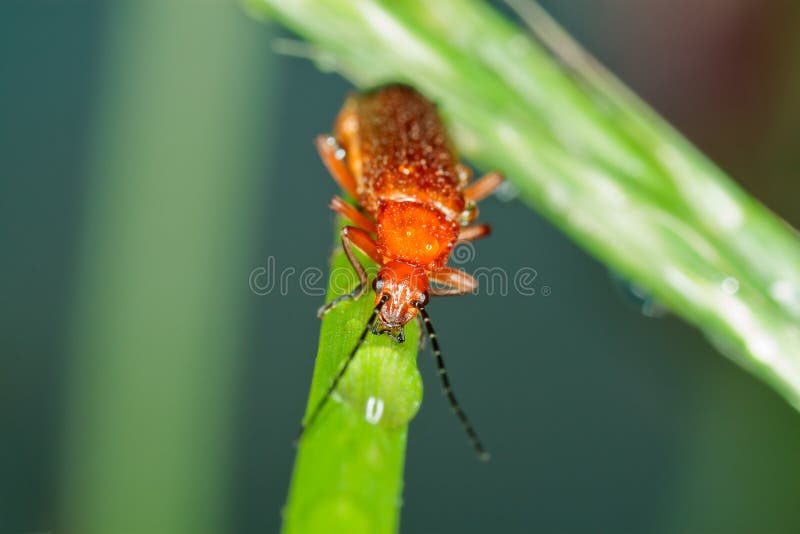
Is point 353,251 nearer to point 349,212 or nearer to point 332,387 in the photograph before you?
point 349,212

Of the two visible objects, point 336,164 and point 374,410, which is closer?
point 374,410

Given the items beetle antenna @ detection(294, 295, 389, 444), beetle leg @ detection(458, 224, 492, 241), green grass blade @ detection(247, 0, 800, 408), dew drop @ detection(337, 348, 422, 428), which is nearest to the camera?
beetle antenna @ detection(294, 295, 389, 444)

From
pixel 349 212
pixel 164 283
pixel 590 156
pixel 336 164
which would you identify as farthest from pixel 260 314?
pixel 590 156

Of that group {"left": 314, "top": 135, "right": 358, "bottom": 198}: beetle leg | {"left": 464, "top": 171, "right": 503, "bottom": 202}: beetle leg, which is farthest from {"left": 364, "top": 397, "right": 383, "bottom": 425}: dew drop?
{"left": 464, "top": 171, "right": 503, "bottom": 202}: beetle leg

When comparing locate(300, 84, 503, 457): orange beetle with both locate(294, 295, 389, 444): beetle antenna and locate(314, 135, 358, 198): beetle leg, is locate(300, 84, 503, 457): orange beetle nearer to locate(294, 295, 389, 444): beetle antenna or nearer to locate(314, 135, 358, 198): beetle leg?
locate(314, 135, 358, 198): beetle leg

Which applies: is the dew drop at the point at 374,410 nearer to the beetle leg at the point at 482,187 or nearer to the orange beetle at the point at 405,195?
the orange beetle at the point at 405,195

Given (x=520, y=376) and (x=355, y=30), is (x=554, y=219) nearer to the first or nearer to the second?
(x=355, y=30)

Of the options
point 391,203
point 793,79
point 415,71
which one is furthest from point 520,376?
point 415,71
